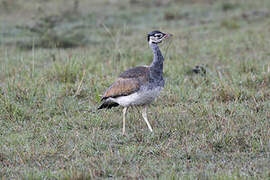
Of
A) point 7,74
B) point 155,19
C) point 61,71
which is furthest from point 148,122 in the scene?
point 155,19

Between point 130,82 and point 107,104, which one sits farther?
point 107,104

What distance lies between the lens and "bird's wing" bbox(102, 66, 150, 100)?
5.73 meters

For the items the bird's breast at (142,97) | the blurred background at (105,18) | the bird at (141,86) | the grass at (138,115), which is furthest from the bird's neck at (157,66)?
the blurred background at (105,18)

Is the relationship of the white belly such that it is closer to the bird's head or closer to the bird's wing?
the bird's wing

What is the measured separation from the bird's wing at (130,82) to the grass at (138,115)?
50cm

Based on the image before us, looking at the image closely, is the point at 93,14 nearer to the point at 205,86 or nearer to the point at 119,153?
the point at 205,86

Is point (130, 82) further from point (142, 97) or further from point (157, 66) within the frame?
point (157, 66)

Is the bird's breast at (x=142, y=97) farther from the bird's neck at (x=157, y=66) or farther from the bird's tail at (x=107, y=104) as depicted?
the bird's tail at (x=107, y=104)

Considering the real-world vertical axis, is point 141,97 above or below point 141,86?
below

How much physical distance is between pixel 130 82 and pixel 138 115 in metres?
0.94

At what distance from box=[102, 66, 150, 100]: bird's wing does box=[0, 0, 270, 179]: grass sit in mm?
500

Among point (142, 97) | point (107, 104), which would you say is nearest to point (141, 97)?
point (142, 97)

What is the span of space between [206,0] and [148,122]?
459 inches

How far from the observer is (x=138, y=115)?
260 inches
